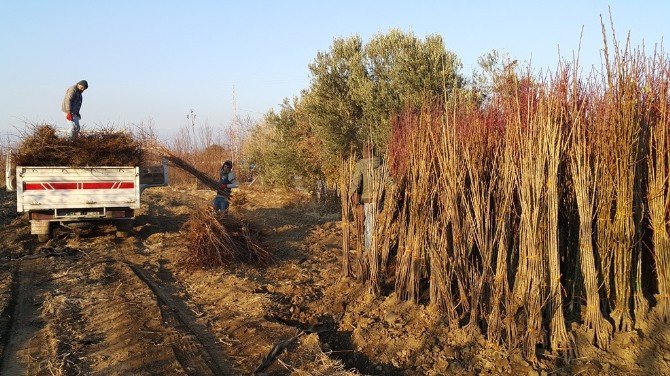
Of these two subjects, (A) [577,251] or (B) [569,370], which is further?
(A) [577,251]

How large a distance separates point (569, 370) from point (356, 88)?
8831 millimetres

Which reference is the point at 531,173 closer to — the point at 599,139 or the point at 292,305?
the point at 599,139

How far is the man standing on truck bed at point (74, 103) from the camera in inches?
415

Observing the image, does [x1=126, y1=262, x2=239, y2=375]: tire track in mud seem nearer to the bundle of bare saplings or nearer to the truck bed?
the bundle of bare saplings

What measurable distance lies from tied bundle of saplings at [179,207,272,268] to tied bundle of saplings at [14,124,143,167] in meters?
2.67

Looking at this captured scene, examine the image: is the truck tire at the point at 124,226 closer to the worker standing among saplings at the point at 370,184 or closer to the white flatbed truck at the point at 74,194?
the white flatbed truck at the point at 74,194

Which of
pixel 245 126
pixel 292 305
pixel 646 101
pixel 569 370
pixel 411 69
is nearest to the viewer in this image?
pixel 569 370

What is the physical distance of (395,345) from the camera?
4520mm

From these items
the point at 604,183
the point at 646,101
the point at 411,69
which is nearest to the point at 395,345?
the point at 604,183

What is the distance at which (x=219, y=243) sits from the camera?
25.1 feet

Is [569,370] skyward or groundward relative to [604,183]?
groundward

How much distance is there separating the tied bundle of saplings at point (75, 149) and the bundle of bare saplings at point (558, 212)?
22.4ft

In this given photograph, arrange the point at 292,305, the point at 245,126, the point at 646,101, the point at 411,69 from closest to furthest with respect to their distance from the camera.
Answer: the point at 646,101 < the point at 292,305 < the point at 411,69 < the point at 245,126

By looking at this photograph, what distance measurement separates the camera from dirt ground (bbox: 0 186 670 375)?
4.20 metres
